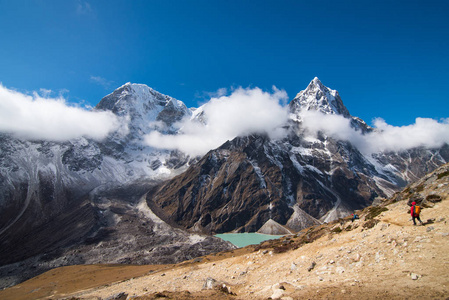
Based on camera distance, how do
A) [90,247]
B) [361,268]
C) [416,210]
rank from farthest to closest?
[90,247] < [416,210] < [361,268]

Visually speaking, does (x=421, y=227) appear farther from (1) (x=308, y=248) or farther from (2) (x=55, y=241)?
(2) (x=55, y=241)

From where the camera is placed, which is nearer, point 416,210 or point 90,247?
point 416,210

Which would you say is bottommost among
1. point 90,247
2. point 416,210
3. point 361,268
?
point 90,247

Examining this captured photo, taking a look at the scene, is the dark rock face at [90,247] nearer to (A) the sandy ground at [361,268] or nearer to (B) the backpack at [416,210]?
(A) the sandy ground at [361,268]

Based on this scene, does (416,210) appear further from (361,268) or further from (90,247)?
(90,247)

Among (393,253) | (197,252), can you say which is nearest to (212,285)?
(393,253)

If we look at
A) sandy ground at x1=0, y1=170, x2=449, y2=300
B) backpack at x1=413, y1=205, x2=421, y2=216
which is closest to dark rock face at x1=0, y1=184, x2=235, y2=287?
sandy ground at x1=0, y1=170, x2=449, y2=300

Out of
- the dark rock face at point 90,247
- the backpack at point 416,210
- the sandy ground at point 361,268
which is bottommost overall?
the dark rock face at point 90,247

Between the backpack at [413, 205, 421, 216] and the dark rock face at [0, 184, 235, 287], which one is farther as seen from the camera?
the dark rock face at [0, 184, 235, 287]

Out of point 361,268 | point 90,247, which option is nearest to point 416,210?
point 361,268

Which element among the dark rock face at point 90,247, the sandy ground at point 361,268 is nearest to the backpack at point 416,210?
the sandy ground at point 361,268

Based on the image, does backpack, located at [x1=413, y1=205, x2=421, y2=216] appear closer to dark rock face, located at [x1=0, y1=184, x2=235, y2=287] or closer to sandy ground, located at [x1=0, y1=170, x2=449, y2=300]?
sandy ground, located at [x1=0, y1=170, x2=449, y2=300]

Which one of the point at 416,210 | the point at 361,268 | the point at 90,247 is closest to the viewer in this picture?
the point at 361,268

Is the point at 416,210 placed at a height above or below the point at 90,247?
above
